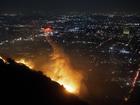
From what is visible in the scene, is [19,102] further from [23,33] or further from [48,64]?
[23,33]

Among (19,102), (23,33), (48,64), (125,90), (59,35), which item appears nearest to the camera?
(19,102)

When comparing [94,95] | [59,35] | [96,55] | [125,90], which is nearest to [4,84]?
[94,95]

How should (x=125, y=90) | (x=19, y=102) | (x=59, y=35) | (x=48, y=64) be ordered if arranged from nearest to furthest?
(x=19, y=102) < (x=125, y=90) < (x=48, y=64) < (x=59, y=35)

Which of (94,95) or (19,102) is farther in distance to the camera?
(94,95)

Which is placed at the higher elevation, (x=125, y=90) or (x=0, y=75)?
(x=0, y=75)

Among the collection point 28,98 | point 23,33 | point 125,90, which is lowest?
point 23,33

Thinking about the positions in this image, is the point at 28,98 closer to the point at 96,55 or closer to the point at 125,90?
the point at 125,90
